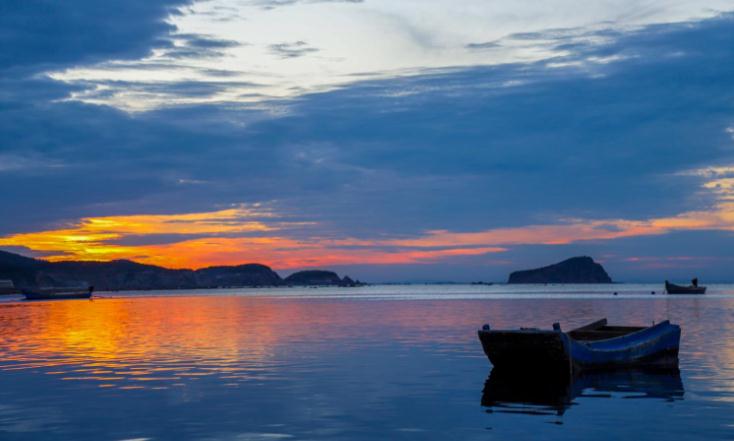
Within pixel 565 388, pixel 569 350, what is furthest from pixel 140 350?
pixel 565 388

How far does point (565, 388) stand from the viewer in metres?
30.2

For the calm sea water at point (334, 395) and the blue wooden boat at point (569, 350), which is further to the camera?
the blue wooden boat at point (569, 350)

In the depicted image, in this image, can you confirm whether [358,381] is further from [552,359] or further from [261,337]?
[261,337]

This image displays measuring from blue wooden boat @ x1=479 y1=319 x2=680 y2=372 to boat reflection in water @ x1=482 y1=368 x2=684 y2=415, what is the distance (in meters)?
0.51

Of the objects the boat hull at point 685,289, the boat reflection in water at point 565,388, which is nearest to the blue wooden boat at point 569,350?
the boat reflection in water at point 565,388

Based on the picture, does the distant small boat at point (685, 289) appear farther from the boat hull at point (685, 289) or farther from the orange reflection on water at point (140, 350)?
the orange reflection on water at point (140, 350)

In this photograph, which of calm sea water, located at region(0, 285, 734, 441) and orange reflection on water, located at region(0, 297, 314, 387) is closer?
calm sea water, located at region(0, 285, 734, 441)

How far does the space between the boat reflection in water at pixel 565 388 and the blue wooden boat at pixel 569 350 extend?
506 mm

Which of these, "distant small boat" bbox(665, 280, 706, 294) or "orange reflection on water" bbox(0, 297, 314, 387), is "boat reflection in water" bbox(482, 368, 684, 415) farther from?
"distant small boat" bbox(665, 280, 706, 294)

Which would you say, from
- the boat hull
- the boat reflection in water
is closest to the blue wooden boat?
the boat reflection in water

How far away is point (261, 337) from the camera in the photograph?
5469 centimetres

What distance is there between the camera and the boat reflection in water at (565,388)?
2627cm

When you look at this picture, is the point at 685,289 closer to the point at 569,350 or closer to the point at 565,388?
the point at 569,350

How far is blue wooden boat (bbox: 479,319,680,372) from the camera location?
32.8 meters
